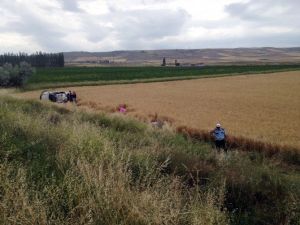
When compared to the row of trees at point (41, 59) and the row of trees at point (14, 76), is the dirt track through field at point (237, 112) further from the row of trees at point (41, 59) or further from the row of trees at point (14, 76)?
the row of trees at point (41, 59)

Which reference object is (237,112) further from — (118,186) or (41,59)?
(41,59)

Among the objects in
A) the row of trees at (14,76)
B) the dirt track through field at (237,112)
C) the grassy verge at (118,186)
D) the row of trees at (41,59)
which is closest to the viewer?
the grassy verge at (118,186)

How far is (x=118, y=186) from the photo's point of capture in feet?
20.2

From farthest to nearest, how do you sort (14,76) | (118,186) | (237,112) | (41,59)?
1. (41,59)
2. (14,76)
3. (237,112)
4. (118,186)

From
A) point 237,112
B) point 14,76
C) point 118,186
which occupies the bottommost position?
point 237,112

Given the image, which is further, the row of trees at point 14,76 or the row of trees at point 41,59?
the row of trees at point 41,59

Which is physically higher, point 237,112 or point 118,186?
point 118,186

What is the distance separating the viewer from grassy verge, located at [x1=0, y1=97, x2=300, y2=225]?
218 inches

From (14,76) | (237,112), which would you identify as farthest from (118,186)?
(14,76)

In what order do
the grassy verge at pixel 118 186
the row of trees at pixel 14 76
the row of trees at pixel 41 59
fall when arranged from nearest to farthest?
the grassy verge at pixel 118 186, the row of trees at pixel 14 76, the row of trees at pixel 41 59

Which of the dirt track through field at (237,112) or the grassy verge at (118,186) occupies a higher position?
the grassy verge at (118,186)

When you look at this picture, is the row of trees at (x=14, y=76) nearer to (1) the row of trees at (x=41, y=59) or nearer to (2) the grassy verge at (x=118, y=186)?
(2) the grassy verge at (x=118, y=186)

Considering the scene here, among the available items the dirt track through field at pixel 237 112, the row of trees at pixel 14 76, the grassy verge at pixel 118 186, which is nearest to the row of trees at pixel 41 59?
the row of trees at pixel 14 76

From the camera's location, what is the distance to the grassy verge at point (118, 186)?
5.54 m
